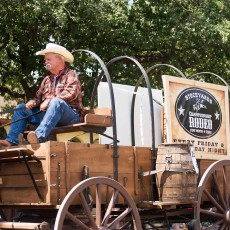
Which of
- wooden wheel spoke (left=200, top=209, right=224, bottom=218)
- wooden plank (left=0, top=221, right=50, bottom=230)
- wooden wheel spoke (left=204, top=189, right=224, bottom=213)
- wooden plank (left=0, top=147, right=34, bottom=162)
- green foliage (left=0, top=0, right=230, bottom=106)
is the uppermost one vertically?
green foliage (left=0, top=0, right=230, bottom=106)

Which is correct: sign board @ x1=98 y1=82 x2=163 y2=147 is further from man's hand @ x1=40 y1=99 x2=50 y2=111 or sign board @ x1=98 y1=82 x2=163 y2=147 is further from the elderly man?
man's hand @ x1=40 y1=99 x2=50 y2=111

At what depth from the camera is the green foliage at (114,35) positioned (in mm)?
14203

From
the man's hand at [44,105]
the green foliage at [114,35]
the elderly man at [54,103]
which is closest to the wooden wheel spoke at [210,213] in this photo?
the elderly man at [54,103]

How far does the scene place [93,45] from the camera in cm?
1531

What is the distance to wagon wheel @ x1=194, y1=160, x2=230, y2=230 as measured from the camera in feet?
23.7

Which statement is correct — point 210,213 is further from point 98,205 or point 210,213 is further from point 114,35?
point 114,35

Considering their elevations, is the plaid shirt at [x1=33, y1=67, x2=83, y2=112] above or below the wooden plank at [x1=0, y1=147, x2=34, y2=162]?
above

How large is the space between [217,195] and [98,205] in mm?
2067

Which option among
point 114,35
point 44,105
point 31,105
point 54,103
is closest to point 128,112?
point 31,105

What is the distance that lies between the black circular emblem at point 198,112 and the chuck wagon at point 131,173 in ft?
0.04

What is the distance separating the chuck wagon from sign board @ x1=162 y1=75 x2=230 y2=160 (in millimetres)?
12

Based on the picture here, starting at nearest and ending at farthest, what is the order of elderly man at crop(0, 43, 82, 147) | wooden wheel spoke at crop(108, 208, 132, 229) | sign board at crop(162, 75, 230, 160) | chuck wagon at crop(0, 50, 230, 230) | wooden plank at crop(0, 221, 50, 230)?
1. wooden plank at crop(0, 221, 50, 230)
2. chuck wagon at crop(0, 50, 230, 230)
3. wooden wheel spoke at crop(108, 208, 132, 229)
4. elderly man at crop(0, 43, 82, 147)
5. sign board at crop(162, 75, 230, 160)

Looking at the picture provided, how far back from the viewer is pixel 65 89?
255 inches

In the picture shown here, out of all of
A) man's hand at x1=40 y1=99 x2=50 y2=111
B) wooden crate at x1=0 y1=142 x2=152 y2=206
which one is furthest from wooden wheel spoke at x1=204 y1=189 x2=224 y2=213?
man's hand at x1=40 y1=99 x2=50 y2=111
